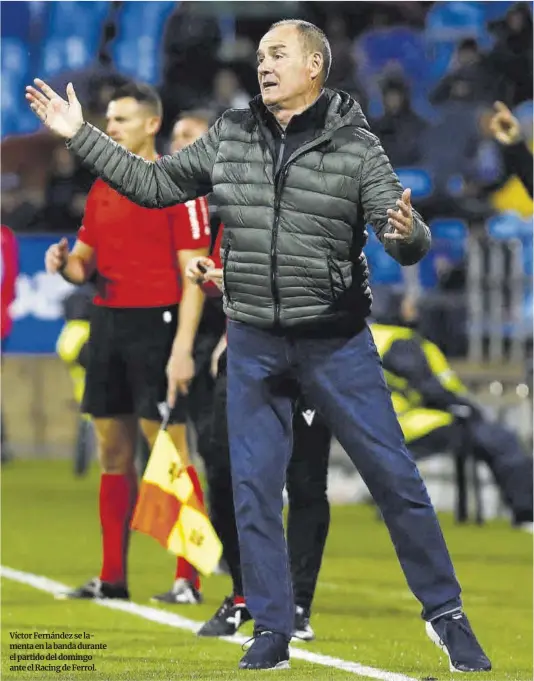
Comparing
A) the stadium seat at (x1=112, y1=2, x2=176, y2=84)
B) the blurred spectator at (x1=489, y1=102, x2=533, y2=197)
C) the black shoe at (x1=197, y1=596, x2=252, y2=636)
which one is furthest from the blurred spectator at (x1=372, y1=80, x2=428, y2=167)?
the black shoe at (x1=197, y1=596, x2=252, y2=636)

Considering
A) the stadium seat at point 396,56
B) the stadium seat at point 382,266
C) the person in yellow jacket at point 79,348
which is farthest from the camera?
the stadium seat at point 396,56

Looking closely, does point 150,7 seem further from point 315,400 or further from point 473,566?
point 315,400

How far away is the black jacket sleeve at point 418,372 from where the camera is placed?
12523 mm

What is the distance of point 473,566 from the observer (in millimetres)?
11094

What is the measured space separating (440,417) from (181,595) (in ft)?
13.6

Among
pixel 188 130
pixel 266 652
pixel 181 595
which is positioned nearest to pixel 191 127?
pixel 188 130

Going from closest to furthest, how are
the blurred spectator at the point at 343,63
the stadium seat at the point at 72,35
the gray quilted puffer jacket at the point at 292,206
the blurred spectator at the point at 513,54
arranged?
the gray quilted puffer jacket at the point at 292,206 < the blurred spectator at the point at 513,54 < the blurred spectator at the point at 343,63 < the stadium seat at the point at 72,35

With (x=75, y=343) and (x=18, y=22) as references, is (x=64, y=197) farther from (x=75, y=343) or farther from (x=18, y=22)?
(x=75, y=343)

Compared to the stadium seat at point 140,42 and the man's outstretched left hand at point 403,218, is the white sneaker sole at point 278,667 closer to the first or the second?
the man's outstretched left hand at point 403,218

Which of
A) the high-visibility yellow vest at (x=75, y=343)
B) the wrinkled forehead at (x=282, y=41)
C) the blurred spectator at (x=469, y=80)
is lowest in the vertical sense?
the high-visibility yellow vest at (x=75, y=343)

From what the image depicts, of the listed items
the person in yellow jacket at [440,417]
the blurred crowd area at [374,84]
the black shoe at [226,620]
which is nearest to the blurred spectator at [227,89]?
the blurred crowd area at [374,84]

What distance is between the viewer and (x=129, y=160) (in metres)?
6.77

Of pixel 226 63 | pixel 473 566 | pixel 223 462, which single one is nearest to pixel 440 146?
pixel 226 63

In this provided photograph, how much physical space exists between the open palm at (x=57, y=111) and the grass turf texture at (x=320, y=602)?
1821 mm
